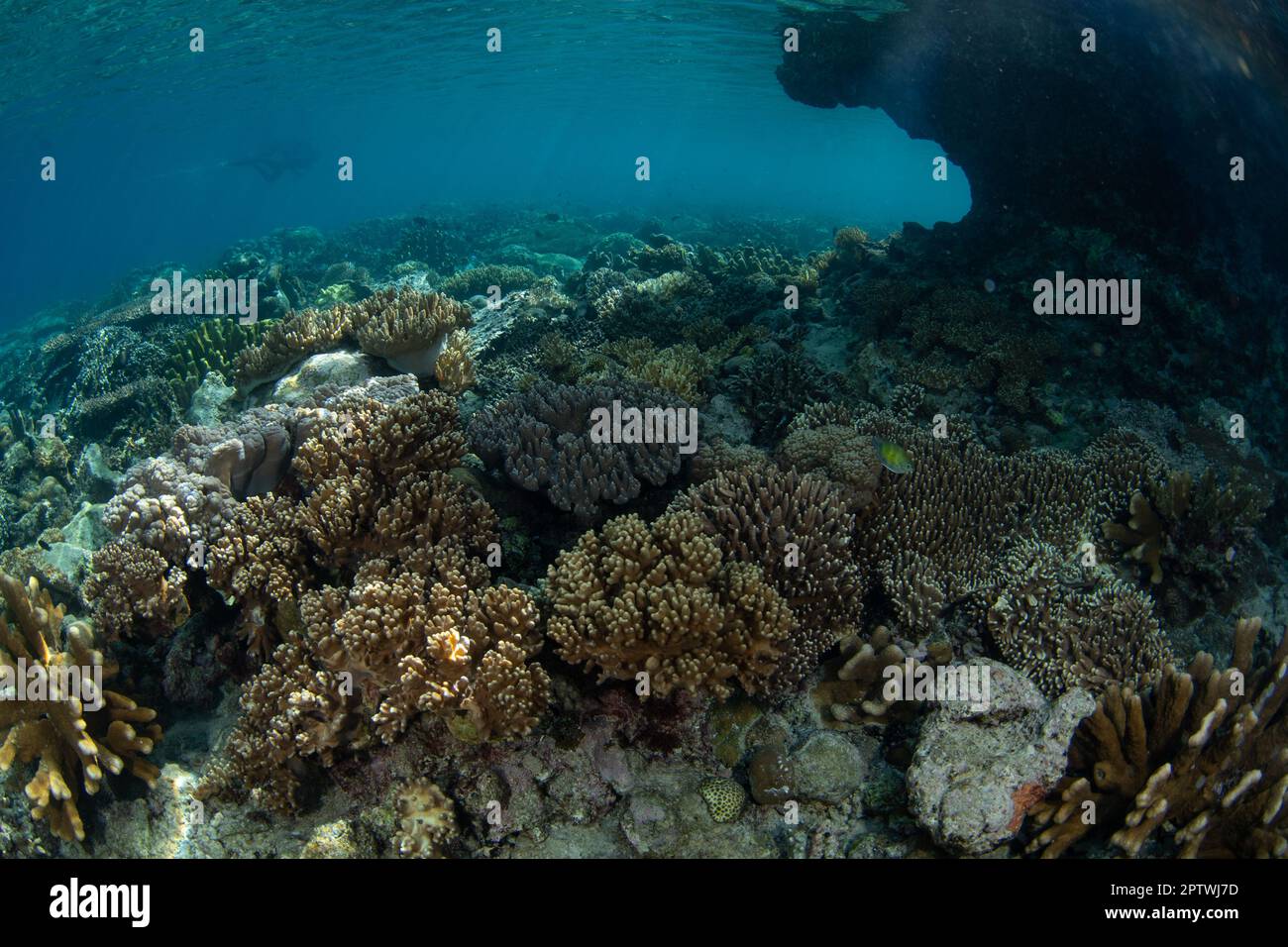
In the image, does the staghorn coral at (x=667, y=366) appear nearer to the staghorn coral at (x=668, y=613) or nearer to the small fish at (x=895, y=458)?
the small fish at (x=895, y=458)

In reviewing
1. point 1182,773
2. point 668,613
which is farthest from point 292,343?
point 1182,773

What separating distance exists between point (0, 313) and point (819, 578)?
74.4m

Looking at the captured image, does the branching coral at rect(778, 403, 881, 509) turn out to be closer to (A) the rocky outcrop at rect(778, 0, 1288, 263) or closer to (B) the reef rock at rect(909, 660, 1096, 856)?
(B) the reef rock at rect(909, 660, 1096, 856)

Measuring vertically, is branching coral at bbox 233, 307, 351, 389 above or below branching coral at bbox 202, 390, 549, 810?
above

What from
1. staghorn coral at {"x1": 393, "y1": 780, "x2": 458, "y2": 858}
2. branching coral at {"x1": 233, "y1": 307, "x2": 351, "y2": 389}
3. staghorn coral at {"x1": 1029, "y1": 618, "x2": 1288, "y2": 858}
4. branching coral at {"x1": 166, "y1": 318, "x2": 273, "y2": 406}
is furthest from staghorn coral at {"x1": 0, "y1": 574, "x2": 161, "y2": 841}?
branching coral at {"x1": 166, "y1": 318, "x2": 273, "y2": 406}

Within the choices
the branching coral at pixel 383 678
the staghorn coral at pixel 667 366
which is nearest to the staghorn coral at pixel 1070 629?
the branching coral at pixel 383 678

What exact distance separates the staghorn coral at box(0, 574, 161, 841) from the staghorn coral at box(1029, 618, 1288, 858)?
5.92 metres

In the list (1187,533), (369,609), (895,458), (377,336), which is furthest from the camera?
(377,336)

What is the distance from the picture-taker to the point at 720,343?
9.07 meters

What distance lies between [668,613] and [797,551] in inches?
46.8

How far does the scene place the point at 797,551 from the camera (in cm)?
457

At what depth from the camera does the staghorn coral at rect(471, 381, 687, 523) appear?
208 inches

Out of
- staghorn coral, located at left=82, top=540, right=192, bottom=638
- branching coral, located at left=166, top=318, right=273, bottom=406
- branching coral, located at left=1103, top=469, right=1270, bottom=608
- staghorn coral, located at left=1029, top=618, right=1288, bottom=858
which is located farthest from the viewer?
branching coral, located at left=166, top=318, right=273, bottom=406

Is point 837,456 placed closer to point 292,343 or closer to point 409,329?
point 409,329
